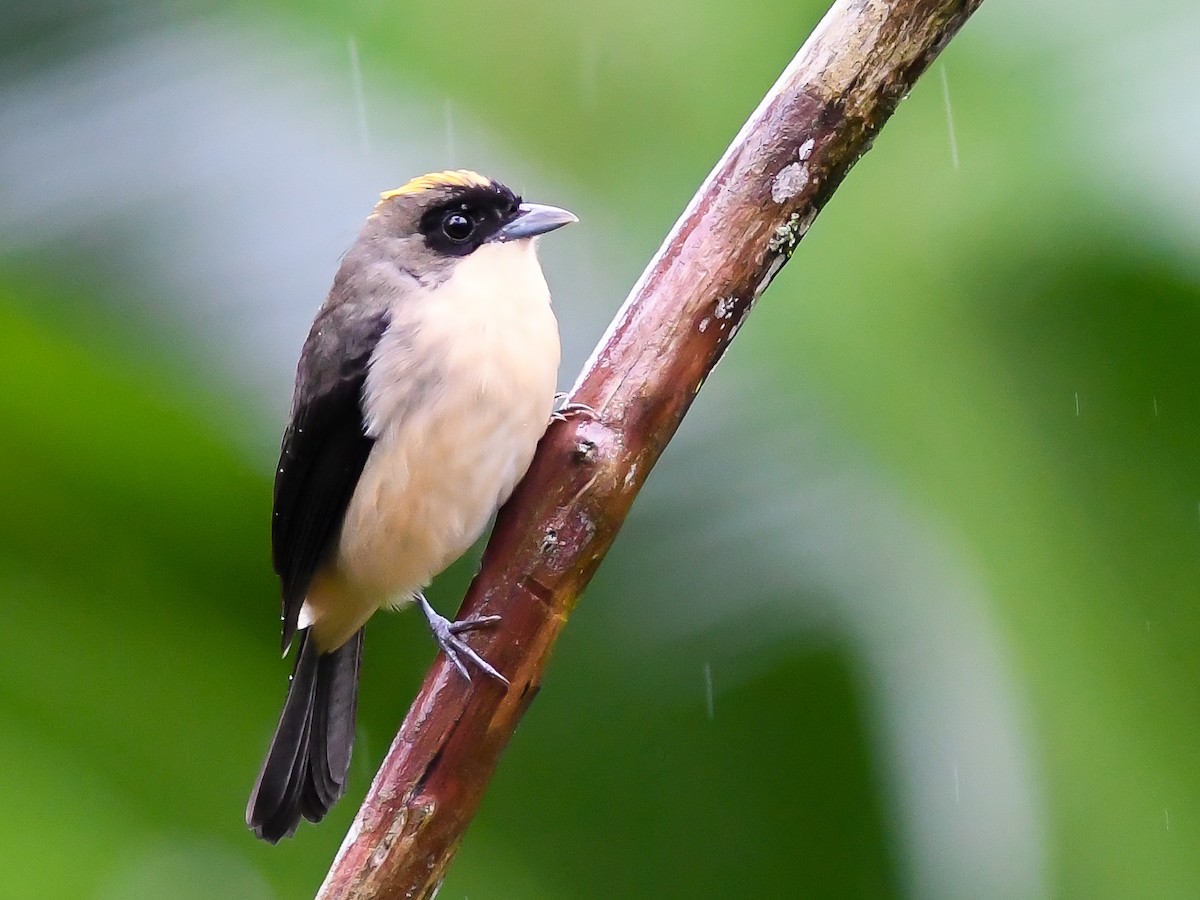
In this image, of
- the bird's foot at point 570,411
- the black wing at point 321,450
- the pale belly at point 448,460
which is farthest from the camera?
the black wing at point 321,450

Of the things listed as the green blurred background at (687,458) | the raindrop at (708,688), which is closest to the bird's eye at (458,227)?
the green blurred background at (687,458)

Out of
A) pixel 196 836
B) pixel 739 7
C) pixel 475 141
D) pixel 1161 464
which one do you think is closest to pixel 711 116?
pixel 739 7

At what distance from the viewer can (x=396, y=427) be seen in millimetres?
2125

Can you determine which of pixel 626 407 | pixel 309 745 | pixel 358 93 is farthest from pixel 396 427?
pixel 358 93

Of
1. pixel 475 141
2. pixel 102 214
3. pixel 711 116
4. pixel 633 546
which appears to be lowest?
pixel 633 546

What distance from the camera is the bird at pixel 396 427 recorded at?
2.05 meters

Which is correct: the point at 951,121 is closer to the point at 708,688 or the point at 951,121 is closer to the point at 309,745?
the point at 708,688

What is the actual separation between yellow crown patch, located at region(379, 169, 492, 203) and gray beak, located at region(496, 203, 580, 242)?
93 mm

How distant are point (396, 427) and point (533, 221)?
452 millimetres

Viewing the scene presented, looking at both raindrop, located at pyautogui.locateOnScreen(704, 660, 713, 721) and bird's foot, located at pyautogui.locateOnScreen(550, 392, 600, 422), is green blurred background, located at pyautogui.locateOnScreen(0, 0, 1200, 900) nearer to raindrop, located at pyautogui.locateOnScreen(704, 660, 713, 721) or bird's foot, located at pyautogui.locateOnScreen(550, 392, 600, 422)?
raindrop, located at pyautogui.locateOnScreen(704, 660, 713, 721)

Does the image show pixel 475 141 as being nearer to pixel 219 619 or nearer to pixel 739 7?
pixel 739 7

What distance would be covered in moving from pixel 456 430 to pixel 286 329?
1.60 ft

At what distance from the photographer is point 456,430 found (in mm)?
2062

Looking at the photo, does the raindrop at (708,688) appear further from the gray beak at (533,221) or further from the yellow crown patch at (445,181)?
the yellow crown patch at (445,181)
